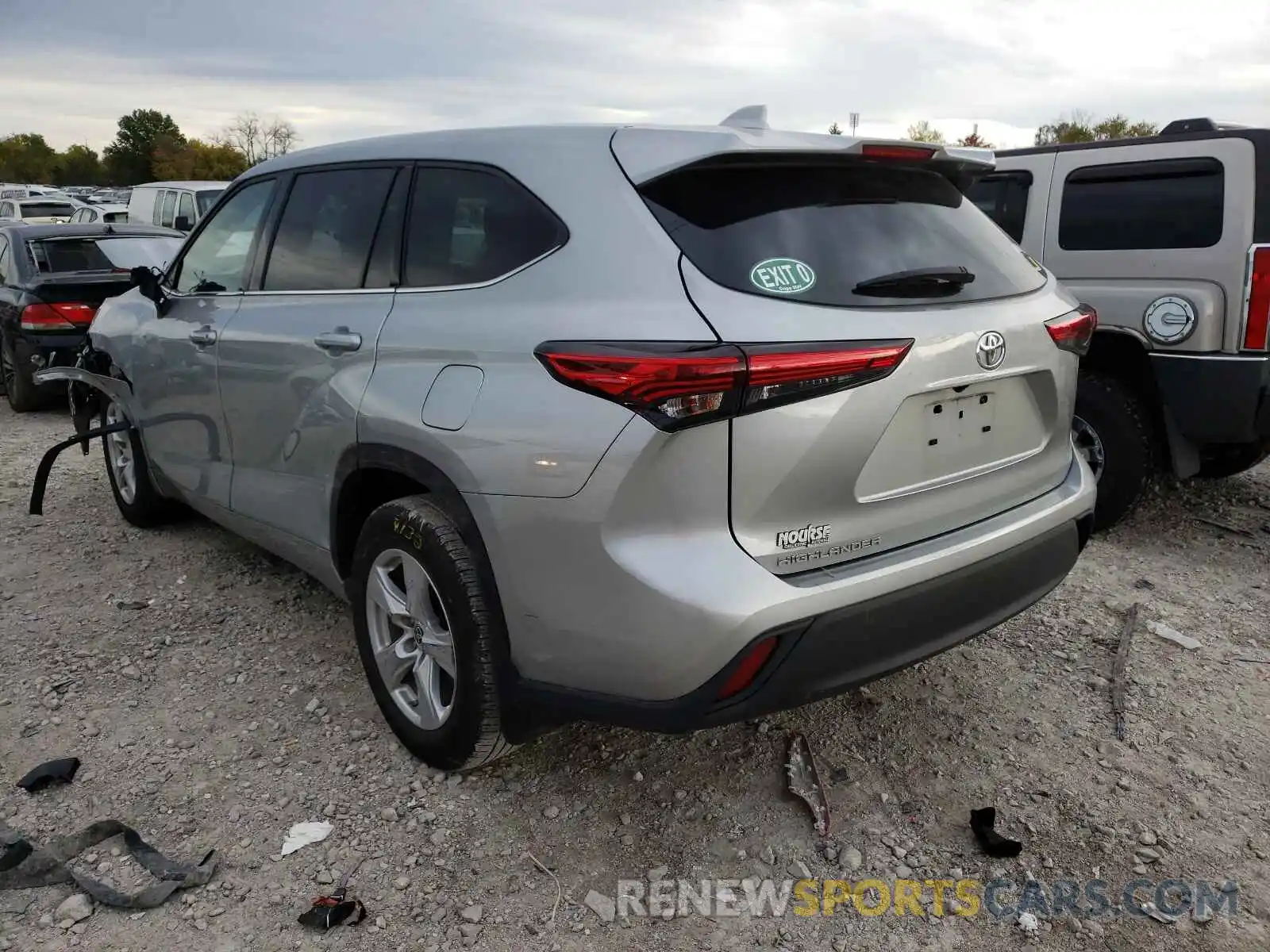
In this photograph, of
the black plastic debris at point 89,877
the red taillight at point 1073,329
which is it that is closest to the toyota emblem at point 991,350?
the red taillight at point 1073,329

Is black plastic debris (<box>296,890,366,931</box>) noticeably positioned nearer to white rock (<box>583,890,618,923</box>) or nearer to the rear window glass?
white rock (<box>583,890,618,923</box>)

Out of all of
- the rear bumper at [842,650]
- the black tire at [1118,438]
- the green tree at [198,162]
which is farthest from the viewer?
the green tree at [198,162]

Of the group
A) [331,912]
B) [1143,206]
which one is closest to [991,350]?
[331,912]

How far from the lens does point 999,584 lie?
8.45 feet

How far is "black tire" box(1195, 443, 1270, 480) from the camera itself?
4715 mm

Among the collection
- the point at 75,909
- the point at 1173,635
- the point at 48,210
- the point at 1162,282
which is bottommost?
the point at 75,909

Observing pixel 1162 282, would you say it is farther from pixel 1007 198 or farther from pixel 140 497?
pixel 140 497

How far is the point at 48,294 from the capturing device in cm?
→ 820

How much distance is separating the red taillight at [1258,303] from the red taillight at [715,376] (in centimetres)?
304


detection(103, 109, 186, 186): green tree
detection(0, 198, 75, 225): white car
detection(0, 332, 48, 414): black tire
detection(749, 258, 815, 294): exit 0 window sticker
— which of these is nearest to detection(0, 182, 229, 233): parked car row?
detection(0, 198, 75, 225): white car

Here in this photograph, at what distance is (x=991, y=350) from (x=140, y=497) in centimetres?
427

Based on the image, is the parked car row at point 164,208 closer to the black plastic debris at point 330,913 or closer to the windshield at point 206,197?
the windshield at point 206,197

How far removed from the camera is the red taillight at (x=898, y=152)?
253 centimetres

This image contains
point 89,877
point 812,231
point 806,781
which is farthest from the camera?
point 806,781
